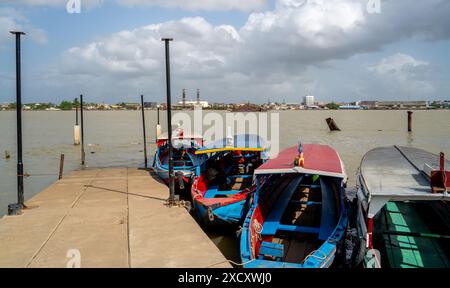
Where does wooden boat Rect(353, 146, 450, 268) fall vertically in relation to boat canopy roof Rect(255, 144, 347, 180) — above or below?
below

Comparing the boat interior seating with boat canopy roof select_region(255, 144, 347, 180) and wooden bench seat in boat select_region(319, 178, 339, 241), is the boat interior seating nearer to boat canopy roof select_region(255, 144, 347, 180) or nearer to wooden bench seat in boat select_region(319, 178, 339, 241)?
wooden bench seat in boat select_region(319, 178, 339, 241)

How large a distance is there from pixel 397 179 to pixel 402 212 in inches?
139

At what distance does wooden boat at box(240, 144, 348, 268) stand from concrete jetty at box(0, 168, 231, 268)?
47.4 inches

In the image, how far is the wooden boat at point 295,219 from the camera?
7.66 m

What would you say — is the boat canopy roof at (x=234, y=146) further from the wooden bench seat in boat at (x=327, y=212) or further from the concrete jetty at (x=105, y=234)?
the wooden bench seat in boat at (x=327, y=212)

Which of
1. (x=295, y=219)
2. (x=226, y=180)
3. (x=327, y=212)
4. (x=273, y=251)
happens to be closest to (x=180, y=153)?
(x=226, y=180)

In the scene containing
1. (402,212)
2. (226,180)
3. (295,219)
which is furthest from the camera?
(226,180)

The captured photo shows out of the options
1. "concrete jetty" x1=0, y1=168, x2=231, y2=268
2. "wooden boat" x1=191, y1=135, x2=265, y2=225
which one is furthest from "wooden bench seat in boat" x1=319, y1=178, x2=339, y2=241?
"concrete jetty" x1=0, y1=168, x2=231, y2=268

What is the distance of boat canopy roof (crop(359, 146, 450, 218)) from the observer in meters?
6.59

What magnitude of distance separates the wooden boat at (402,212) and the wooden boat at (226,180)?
350cm

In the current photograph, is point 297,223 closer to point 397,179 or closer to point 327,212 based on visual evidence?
point 327,212

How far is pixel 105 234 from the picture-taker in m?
8.25

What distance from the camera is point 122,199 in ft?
38.2
